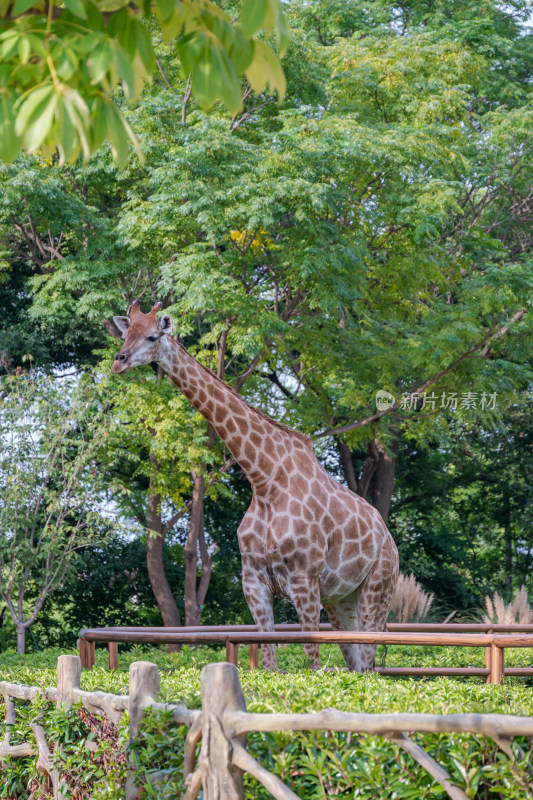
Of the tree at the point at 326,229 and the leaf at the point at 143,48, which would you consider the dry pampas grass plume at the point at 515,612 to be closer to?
the tree at the point at 326,229

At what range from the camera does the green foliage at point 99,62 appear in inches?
101

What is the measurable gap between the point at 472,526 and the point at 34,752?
15.6 m

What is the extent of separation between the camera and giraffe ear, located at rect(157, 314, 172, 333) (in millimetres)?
5961

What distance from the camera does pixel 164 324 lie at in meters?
5.99

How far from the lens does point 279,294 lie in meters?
13.2

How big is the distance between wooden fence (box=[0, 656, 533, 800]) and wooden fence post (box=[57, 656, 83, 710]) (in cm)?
81

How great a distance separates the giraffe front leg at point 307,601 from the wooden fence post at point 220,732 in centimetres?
273

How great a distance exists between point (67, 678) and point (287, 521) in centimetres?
183

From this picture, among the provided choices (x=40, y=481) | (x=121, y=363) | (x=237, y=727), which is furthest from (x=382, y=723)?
(x=40, y=481)

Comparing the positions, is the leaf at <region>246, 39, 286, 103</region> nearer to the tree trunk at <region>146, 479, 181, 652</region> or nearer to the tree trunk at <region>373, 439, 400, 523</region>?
the tree trunk at <region>146, 479, 181, 652</region>

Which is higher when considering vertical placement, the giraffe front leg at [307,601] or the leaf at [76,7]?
the leaf at [76,7]

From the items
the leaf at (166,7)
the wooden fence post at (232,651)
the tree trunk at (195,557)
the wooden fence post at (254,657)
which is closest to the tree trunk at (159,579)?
the tree trunk at (195,557)

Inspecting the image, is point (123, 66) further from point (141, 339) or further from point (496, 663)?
point (496, 663)

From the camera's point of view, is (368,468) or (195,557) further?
(368,468)
